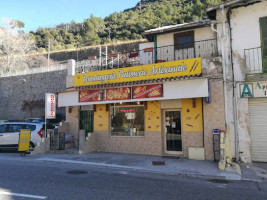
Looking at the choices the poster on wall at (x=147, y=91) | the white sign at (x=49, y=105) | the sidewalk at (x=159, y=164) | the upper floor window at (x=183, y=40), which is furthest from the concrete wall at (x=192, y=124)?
the white sign at (x=49, y=105)

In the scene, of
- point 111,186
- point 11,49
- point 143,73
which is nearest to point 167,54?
point 143,73

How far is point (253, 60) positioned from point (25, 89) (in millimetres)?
28011

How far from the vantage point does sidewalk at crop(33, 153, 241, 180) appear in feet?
23.9

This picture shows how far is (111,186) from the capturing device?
5.87 metres

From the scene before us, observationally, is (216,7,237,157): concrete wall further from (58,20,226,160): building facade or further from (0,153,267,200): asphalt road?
(0,153,267,200): asphalt road

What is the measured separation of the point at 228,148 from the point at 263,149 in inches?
60.8

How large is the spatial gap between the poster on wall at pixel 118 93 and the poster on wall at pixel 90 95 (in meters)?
0.48

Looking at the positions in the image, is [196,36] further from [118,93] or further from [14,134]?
[14,134]

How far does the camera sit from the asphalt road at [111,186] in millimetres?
5109

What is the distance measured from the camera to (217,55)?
32.5ft

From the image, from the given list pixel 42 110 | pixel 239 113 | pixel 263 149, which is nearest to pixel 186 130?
pixel 239 113

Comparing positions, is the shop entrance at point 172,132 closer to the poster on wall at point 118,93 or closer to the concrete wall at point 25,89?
the poster on wall at point 118,93

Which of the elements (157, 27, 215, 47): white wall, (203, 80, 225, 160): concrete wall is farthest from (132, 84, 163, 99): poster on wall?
(157, 27, 215, 47): white wall

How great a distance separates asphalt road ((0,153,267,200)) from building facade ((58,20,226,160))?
323 centimetres
